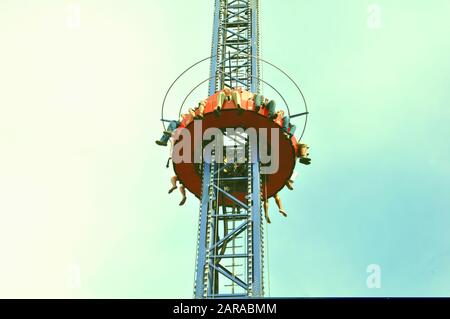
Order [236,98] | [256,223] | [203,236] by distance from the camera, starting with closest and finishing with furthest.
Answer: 1. [203,236]
2. [256,223]
3. [236,98]

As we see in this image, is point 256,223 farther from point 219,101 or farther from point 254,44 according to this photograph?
point 254,44

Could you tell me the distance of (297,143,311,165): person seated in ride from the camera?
2645 cm

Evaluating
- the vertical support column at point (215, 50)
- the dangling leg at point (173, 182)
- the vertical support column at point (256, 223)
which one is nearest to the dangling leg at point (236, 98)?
the vertical support column at point (256, 223)

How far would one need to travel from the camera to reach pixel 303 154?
26484 mm

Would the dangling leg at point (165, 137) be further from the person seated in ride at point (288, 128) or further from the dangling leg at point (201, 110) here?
the person seated in ride at point (288, 128)

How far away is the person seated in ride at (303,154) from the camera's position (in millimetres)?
26453

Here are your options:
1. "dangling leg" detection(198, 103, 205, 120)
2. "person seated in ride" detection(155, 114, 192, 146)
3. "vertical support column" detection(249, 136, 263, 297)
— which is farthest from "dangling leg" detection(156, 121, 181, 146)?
"vertical support column" detection(249, 136, 263, 297)

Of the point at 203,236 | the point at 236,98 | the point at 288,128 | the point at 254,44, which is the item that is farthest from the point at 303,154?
the point at 254,44

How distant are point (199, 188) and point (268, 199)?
338 centimetres

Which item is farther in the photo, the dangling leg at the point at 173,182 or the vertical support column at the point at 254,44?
the vertical support column at the point at 254,44

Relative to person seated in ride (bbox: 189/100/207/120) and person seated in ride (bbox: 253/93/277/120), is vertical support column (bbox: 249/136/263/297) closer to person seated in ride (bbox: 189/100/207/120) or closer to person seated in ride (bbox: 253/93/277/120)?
person seated in ride (bbox: 253/93/277/120)
